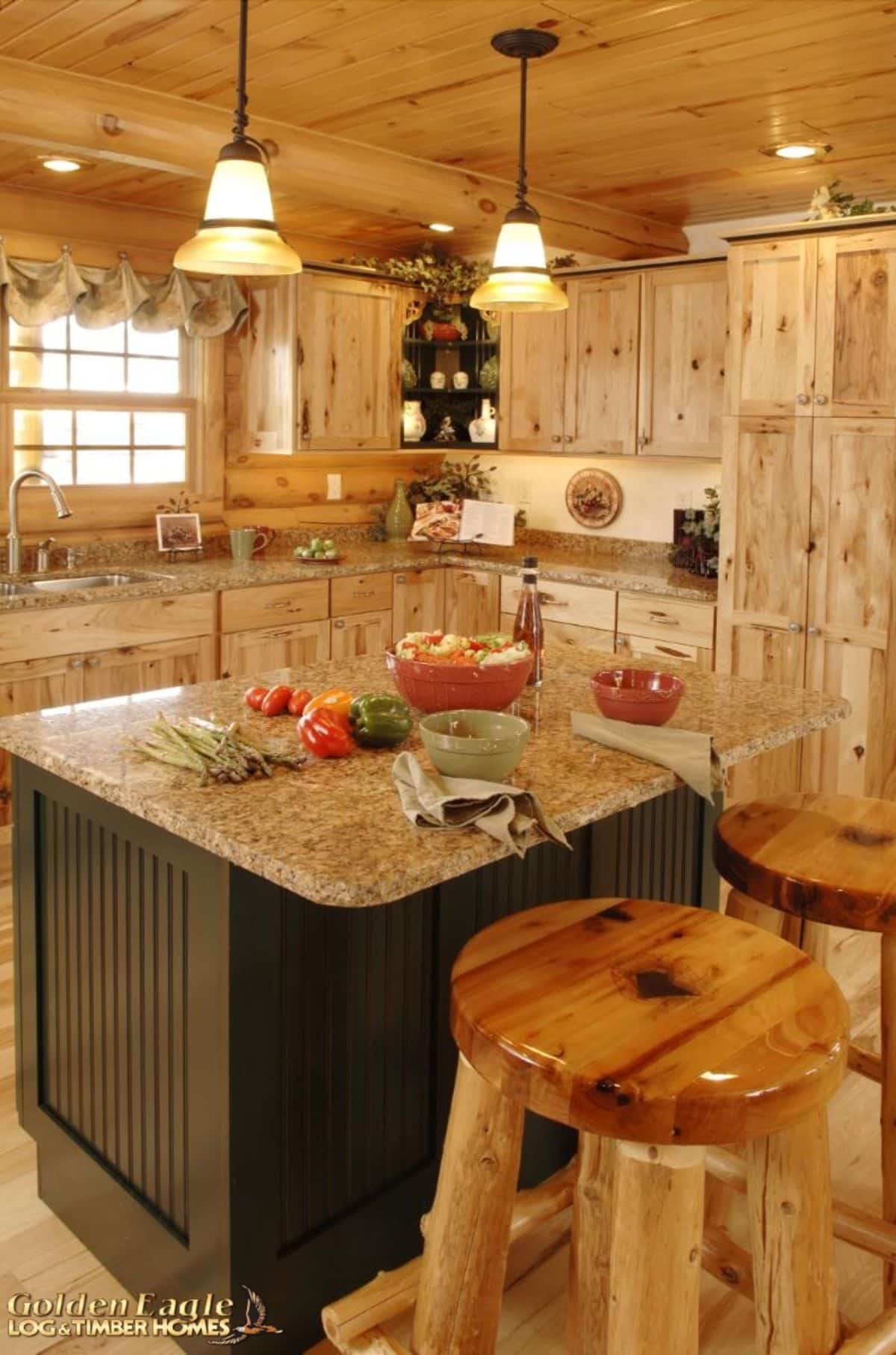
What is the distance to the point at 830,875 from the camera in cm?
203

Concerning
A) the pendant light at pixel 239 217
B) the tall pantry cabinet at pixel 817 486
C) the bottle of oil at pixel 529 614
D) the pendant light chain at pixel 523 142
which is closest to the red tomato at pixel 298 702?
the bottle of oil at pixel 529 614

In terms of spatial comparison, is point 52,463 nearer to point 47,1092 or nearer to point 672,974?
point 47,1092

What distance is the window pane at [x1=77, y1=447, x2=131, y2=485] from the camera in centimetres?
515

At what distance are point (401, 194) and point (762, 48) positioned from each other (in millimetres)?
1521

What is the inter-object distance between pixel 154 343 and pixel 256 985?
4035mm

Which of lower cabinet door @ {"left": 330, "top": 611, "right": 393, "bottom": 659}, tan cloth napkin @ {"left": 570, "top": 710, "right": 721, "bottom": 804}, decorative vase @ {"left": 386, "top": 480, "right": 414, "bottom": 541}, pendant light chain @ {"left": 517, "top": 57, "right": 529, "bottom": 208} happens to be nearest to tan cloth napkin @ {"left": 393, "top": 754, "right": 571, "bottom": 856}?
tan cloth napkin @ {"left": 570, "top": 710, "right": 721, "bottom": 804}

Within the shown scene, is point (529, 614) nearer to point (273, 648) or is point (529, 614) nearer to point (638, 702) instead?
point (638, 702)

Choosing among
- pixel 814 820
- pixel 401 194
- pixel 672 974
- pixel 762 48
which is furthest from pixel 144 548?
pixel 672 974

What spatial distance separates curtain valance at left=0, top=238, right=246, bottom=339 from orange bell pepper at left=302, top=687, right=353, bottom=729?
2.95m

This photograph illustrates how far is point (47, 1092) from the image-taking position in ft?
7.95

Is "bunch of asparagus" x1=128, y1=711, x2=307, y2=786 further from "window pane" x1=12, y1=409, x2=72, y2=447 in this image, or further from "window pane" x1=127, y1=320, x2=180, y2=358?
"window pane" x1=127, y1=320, x2=180, y2=358

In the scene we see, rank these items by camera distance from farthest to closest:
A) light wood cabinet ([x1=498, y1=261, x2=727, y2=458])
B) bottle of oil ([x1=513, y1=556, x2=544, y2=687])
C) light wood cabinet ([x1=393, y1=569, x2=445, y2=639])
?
light wood cabinet ([x1=393, y1=569, x2=445, y2=639]) → light wood cabinet ([x1=498, y1=261, x2=727, y2=458]) → bottle of oil ([x1=513, y1=556, x2=544, y2=687])

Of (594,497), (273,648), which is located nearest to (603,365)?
(594,497)

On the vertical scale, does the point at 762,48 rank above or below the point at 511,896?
above
